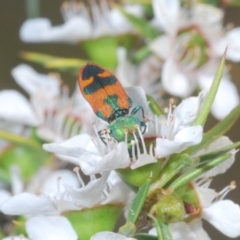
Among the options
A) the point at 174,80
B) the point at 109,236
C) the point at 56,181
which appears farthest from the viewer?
the point at 174,80

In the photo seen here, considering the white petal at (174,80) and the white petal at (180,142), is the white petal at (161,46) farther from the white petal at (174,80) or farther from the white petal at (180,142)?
the white petal at (180,142)

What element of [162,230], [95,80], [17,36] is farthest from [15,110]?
[17,36]

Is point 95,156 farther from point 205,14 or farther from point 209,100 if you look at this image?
point 205,14

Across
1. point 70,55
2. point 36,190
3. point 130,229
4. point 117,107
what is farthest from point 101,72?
point 70,55

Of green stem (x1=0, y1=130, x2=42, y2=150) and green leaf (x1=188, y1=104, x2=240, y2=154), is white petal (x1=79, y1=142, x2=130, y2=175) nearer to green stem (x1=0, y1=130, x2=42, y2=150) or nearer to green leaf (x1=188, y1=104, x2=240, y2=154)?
green leaf (x1=188, y1=104, x2=240, y2=154)

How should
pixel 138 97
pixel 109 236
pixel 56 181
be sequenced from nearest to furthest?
pixel 109 236 < pixel 138 97 < pixel 56 181

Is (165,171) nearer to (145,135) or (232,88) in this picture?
(145,135)

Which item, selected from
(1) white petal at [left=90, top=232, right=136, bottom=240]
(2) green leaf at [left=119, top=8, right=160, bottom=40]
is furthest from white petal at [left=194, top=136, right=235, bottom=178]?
(2) green leaf at [left=119, top=8, right=160, bottom=40]
